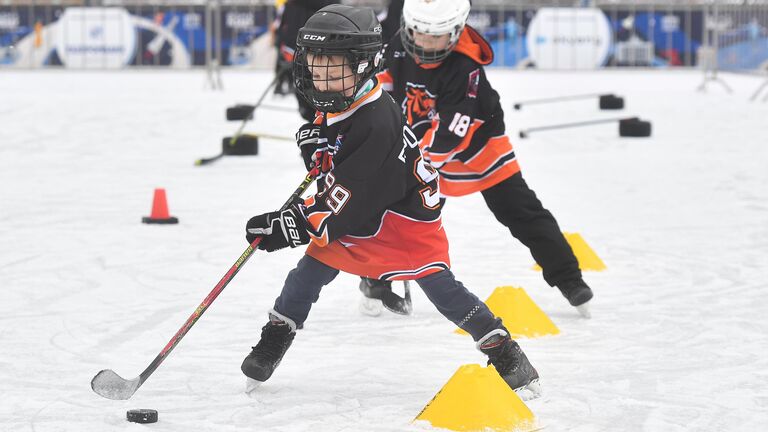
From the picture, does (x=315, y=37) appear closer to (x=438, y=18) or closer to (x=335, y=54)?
(x=335, y=54)

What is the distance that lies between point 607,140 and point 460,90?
625cm

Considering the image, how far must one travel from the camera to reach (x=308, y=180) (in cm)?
336

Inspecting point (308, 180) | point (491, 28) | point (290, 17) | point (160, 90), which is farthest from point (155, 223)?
point (491, 28)

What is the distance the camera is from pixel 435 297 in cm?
328

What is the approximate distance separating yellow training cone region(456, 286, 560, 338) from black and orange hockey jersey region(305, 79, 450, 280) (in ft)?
2.54

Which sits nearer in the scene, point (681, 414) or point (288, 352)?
point (681, 414)

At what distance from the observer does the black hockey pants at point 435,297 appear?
3262 mm

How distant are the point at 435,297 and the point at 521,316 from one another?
786 mm

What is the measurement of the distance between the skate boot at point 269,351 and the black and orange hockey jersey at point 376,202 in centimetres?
23

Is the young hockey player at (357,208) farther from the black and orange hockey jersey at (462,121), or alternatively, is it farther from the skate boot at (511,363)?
the black and orange hockey jersey at (462,121)

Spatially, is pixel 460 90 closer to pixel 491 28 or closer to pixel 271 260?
pixel 271 260

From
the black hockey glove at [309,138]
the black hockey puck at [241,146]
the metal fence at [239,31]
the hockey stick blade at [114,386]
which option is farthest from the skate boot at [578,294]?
the metal fence at [239,31]

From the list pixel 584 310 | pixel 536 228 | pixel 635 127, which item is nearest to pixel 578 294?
pixel 584 310

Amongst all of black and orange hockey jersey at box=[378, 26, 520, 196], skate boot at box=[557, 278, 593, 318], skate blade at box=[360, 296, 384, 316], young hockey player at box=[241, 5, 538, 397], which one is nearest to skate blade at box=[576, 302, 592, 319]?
skate boot at box=[557, 278, 593, 318]
